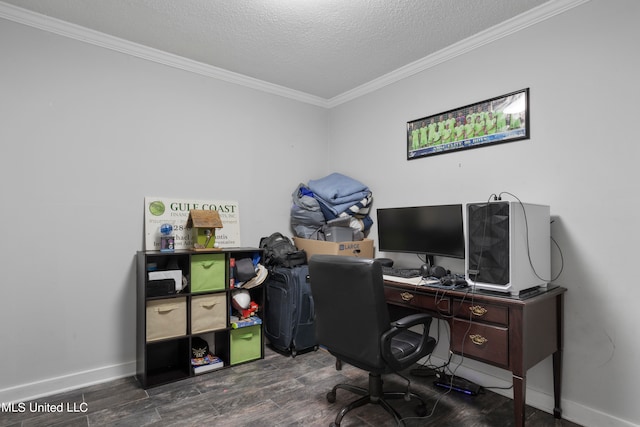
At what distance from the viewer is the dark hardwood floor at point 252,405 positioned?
82.0 inches

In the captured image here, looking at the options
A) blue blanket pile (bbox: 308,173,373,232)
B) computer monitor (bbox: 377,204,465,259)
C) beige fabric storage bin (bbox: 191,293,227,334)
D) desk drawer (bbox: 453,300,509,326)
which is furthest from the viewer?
blue blanket pile (bbox: 308,173,373,232)

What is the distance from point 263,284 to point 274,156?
1374 mm

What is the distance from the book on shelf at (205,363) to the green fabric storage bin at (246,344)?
0.12m

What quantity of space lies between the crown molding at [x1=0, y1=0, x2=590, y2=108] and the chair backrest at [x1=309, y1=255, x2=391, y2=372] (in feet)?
6.71

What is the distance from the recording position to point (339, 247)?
3.12m

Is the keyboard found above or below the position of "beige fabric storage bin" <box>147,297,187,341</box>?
above

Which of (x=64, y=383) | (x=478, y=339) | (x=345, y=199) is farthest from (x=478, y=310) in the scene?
(x=64, y=383)

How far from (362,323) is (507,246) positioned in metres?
0.90

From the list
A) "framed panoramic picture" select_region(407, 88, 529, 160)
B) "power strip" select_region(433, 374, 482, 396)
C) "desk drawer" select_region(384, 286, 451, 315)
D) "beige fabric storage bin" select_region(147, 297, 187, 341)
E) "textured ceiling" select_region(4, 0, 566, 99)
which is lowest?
"power strip" select_region(433, 374, 482, 396)

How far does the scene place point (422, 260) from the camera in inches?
118

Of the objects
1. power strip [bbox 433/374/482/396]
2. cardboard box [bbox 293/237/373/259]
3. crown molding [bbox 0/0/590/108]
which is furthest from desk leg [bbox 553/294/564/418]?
crown molding [bbox 0/0/590/108]

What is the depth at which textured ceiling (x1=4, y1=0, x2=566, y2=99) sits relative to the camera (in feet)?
7.52

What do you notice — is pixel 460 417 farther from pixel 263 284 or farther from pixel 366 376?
pixel 263 284

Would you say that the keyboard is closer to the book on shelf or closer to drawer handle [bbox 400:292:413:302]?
drawer handle [bbox 400:292:413:302]
